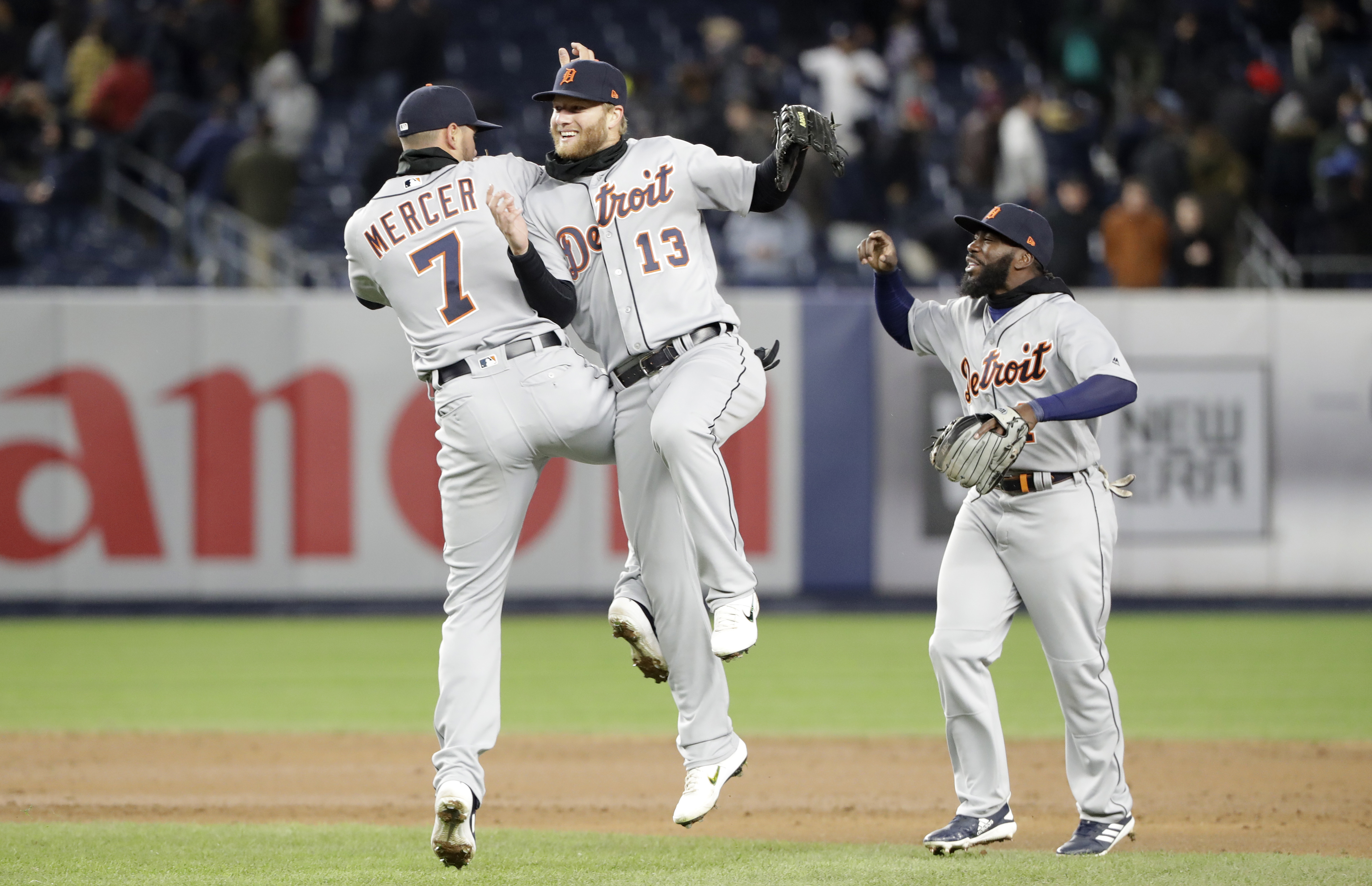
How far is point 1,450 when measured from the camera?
42.7 ft

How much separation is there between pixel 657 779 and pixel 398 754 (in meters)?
1.45

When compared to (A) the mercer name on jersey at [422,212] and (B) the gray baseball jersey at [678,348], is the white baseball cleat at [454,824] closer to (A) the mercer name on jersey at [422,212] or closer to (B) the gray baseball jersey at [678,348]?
(B) the gray baseball jersey at [678,348]

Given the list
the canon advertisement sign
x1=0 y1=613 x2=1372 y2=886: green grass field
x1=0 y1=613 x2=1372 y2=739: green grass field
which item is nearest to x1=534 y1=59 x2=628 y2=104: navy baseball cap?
x1=0 y1=613 x2=1372 y2=886: green grass field

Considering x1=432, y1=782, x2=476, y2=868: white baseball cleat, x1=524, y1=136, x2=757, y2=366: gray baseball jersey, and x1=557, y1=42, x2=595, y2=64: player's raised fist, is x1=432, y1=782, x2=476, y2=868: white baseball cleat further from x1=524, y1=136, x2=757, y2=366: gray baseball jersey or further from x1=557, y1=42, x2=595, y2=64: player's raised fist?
x1=557, y1=42, x2=595, y2=64: player's raised fist

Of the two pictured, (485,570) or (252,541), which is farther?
(252,541)

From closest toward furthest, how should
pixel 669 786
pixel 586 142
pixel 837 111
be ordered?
pixel 586 142
pixel 669 786
pixel 837 111

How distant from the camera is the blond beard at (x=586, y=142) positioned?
5.38 m

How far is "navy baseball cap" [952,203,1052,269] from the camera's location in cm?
548

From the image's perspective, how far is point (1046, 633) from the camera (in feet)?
18.0

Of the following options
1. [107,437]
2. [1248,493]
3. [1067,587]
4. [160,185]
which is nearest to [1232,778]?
[1067,587]

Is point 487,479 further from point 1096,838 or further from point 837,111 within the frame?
point 837,111

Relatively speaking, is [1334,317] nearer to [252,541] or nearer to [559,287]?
[252,541]

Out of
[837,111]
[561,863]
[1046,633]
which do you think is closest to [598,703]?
[561,863]

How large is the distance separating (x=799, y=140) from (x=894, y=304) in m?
0.99
